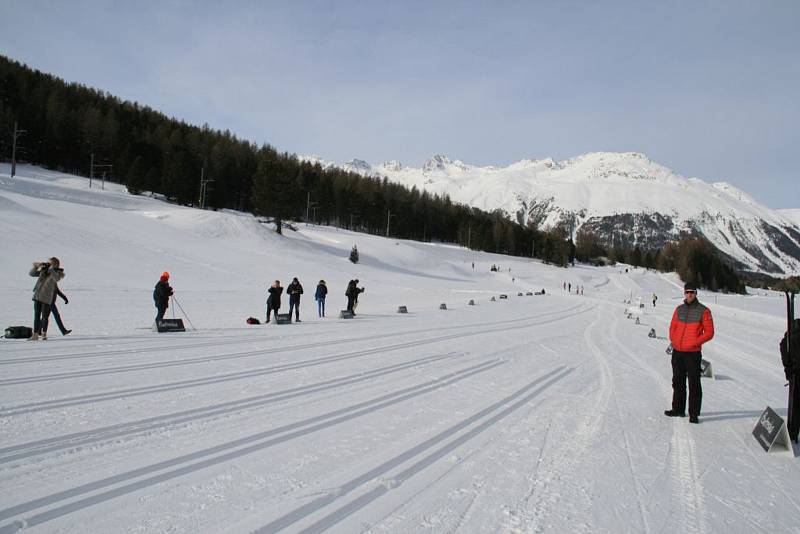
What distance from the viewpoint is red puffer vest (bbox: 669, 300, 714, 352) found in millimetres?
6348

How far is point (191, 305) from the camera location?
2048 cm

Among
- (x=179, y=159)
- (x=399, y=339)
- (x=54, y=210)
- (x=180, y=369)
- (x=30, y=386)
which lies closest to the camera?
(x=30, y=386)

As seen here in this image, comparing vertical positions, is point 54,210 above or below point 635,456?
above

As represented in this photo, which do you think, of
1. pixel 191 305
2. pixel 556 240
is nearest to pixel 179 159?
pixel 191 305

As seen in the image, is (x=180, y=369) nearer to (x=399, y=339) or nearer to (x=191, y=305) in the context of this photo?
(x=399, y=339)

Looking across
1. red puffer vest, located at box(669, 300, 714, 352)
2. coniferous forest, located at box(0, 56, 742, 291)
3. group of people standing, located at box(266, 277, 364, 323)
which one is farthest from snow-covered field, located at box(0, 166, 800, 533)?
coniferous forest, located at box(0, 56, 742, 291)

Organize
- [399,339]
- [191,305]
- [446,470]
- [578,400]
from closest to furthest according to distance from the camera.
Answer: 1. [446,470]
2. [578,400]
3. [399,339]
4. [191,305]

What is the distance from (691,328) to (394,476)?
480cm

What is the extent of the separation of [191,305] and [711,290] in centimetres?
14204

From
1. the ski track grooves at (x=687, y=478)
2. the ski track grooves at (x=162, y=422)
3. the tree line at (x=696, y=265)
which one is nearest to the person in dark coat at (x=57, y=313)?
the ski track grooves at (x=162, y=422)

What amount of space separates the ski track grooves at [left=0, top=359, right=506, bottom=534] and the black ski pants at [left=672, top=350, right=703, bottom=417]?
3.81 metres

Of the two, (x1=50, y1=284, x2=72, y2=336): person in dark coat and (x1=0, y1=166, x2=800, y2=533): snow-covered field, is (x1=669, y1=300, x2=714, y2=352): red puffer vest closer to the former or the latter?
(x1=0, y1=166, x2=800, y2=533): snow-covered field

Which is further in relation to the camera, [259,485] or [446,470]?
[446,470]

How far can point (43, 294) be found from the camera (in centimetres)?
1053
